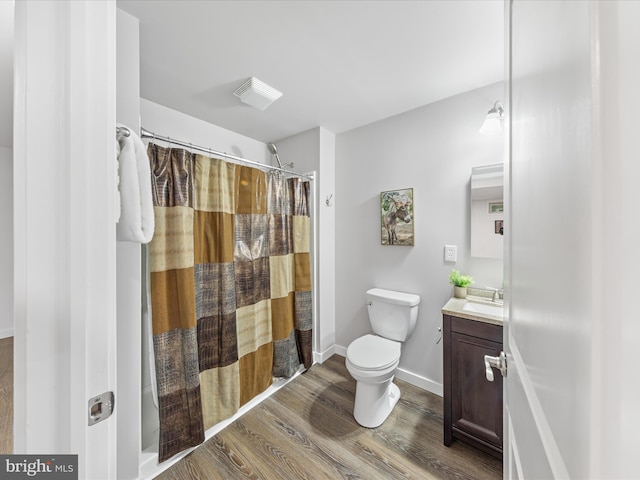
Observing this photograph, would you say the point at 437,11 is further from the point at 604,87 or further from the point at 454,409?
the point at 454,409

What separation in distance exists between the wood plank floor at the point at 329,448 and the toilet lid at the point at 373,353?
0.41 meters

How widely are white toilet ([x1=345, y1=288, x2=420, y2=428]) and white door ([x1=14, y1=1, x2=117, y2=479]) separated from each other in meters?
1.33

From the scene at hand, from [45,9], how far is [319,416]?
2.10m

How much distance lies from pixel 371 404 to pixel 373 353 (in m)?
0.31

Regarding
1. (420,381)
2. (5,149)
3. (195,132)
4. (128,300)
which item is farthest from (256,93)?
(420,381)

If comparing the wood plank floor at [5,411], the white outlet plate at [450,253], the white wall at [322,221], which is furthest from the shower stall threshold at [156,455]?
the white outlet plate at [450,253]

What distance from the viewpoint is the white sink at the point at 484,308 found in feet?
4.50

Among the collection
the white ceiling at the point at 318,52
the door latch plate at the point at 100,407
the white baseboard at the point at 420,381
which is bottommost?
the white baseboard at the point at 420,381

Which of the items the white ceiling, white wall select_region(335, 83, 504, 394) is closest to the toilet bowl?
white wall select_region(335, 83, 504, 394)

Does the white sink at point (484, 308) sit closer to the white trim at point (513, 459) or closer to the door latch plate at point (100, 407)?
the white trim at point (513, 459)

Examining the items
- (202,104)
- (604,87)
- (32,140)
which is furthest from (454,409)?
(202,104)

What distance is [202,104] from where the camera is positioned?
1.84 m

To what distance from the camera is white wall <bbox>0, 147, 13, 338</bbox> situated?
1.05 metres

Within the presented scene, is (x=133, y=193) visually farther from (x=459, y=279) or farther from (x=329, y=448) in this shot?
(x=459, y=279)
